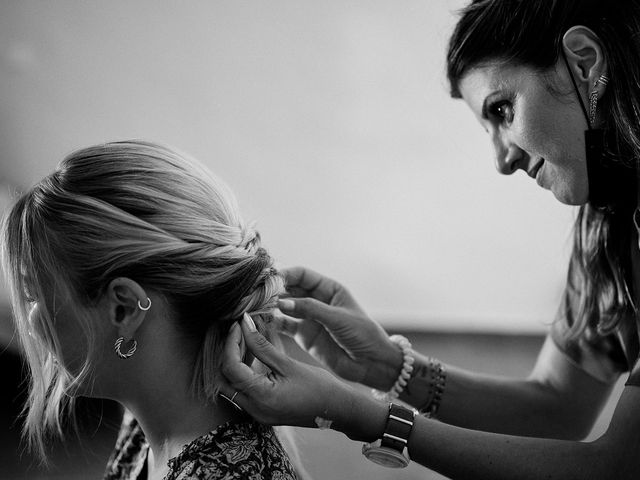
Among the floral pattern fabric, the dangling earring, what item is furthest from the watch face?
the dangling earring

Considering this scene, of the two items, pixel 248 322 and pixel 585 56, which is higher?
pixel 585 56

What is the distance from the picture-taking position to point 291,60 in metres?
2.74

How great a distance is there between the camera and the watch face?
1232 mm

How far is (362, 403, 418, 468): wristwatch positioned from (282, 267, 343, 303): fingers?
0.39 meters

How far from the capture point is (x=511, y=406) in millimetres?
1695

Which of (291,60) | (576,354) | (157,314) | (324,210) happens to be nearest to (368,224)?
(324,210)

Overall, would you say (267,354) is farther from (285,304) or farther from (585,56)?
(585,56)

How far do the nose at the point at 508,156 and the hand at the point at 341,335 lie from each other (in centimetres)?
41

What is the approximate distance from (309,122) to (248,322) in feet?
5.39

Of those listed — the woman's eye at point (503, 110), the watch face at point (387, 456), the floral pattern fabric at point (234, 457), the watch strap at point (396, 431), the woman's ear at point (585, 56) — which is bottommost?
the floral pattern fabric at point (234, 457)

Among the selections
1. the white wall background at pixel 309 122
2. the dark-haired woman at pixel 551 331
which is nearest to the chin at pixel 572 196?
the dark-haired woman at pixel 551 331

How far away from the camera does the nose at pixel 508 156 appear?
4.63ft

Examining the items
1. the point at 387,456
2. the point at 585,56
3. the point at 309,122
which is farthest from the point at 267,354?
the point at 309,122

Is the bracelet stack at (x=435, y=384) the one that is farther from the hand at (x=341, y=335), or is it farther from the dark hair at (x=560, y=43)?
the dark hair at (x=560, y=43)
